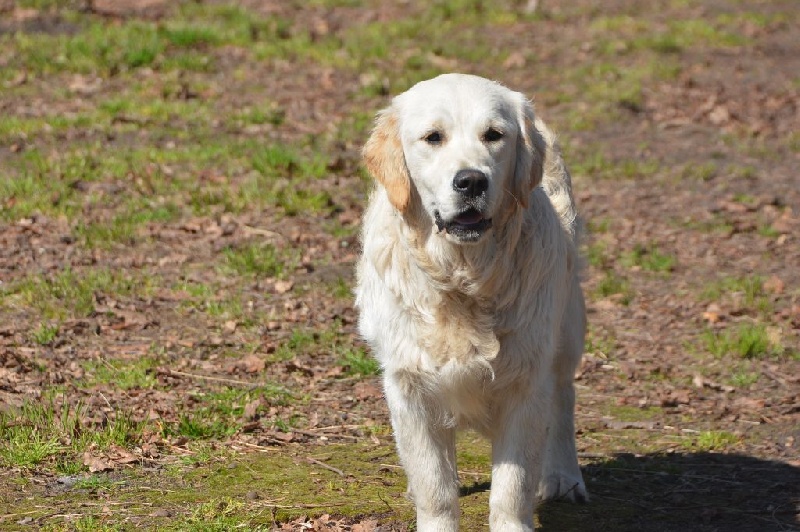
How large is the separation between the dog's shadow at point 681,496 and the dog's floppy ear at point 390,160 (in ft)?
5.37

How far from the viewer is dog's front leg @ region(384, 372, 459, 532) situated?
4734mm

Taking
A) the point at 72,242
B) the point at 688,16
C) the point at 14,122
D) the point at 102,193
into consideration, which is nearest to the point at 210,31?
the point at 14,122

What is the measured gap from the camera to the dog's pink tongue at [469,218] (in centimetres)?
446

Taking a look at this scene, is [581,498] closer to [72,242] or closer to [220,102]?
[72,242]

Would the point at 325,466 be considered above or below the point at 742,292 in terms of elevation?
below

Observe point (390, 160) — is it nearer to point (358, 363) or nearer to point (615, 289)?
point (358, 363)

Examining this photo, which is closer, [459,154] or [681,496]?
[459,154]

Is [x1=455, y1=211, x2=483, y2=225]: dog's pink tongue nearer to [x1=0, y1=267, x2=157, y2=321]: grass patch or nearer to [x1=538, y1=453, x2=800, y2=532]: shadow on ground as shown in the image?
[x1=538, y1=453, x2=800, y2=532]: shadow on ground

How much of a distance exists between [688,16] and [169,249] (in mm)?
9680

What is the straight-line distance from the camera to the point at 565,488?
552 cm

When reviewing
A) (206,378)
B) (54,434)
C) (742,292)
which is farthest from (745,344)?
(54,434)

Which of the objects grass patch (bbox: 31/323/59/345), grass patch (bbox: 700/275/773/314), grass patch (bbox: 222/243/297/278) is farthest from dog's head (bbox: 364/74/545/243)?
grass patch (bbox: 700/275/773/314)

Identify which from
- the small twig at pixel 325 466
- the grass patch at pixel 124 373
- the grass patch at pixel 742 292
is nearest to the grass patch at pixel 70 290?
the grass patch at pixel 124 373

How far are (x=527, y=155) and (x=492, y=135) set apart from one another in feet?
0.74
